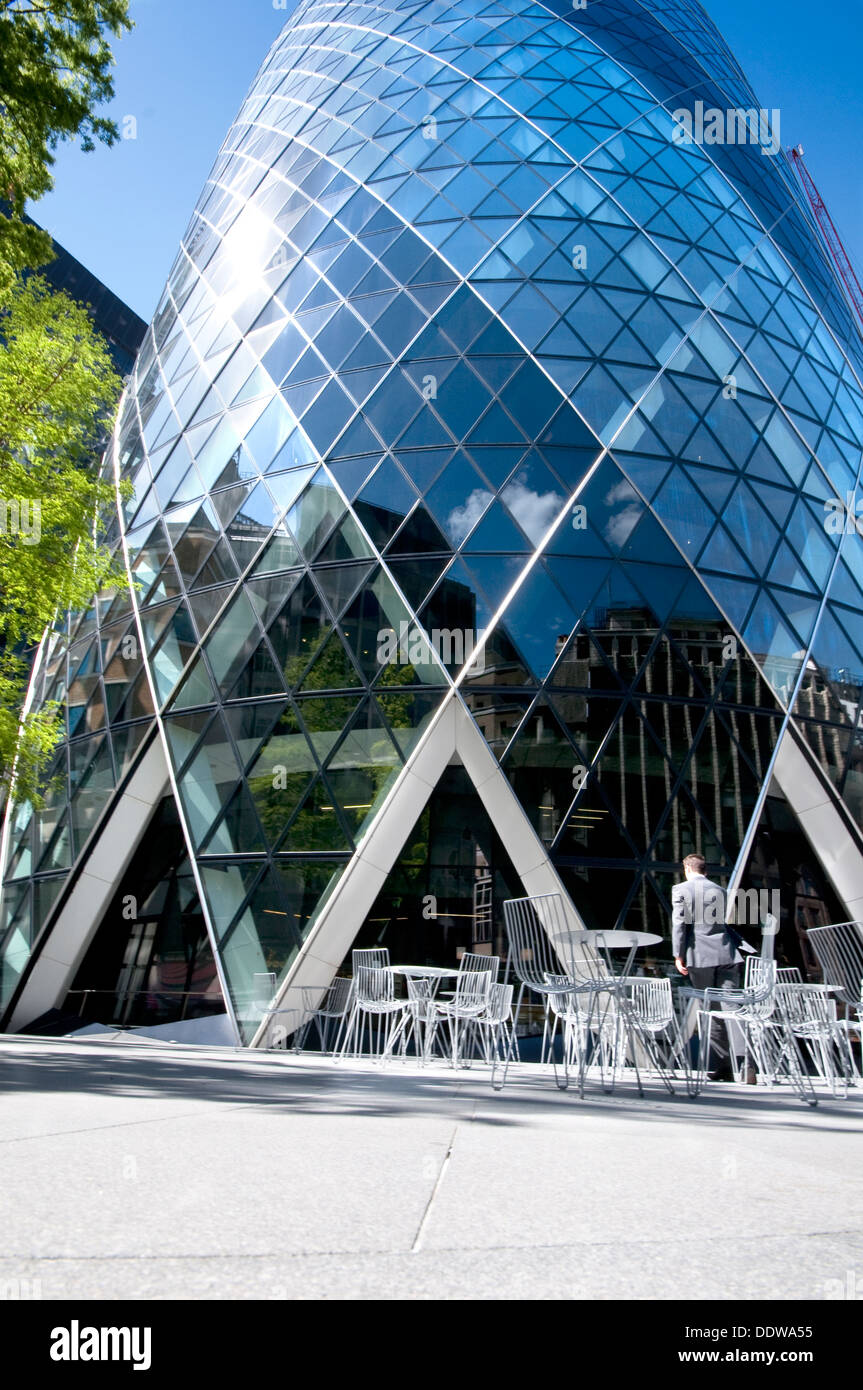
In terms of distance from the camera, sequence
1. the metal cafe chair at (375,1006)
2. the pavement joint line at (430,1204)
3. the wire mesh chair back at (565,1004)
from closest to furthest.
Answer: the pavement joint line at (430,1204)
the wire mesh chair back at (565,1004)
the metal cafe chair at (375,1006)

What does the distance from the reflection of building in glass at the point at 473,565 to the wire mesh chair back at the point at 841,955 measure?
15.3ft

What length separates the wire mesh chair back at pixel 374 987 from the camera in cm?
1160

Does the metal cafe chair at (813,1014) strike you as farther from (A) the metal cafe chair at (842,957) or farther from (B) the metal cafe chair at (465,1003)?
(B) the metal cafe chair at (465,1003)

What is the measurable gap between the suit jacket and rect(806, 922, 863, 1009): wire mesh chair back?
1062 mm

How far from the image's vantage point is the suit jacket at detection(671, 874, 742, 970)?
29.2 feet

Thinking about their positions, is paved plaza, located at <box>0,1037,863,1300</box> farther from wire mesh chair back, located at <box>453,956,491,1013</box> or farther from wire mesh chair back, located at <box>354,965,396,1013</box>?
wire mesh chair back, located at <box>354,965,396,1013</box>

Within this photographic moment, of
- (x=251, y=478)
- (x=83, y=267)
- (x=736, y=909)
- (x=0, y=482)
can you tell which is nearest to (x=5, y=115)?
(x=0, y=482)

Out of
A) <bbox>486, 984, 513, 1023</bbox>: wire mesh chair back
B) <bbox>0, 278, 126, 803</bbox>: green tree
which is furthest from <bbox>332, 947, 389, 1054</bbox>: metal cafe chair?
<bbox>0, 278, 126, 803</bbox>: green tree

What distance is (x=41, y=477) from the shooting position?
1234 centimetres

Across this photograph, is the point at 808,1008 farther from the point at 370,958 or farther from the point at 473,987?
the point at 370,958

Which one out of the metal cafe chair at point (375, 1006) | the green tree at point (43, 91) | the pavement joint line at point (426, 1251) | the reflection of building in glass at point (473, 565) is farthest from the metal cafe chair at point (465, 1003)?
the green tree at point (43, 91)

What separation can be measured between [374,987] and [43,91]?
440 inches
